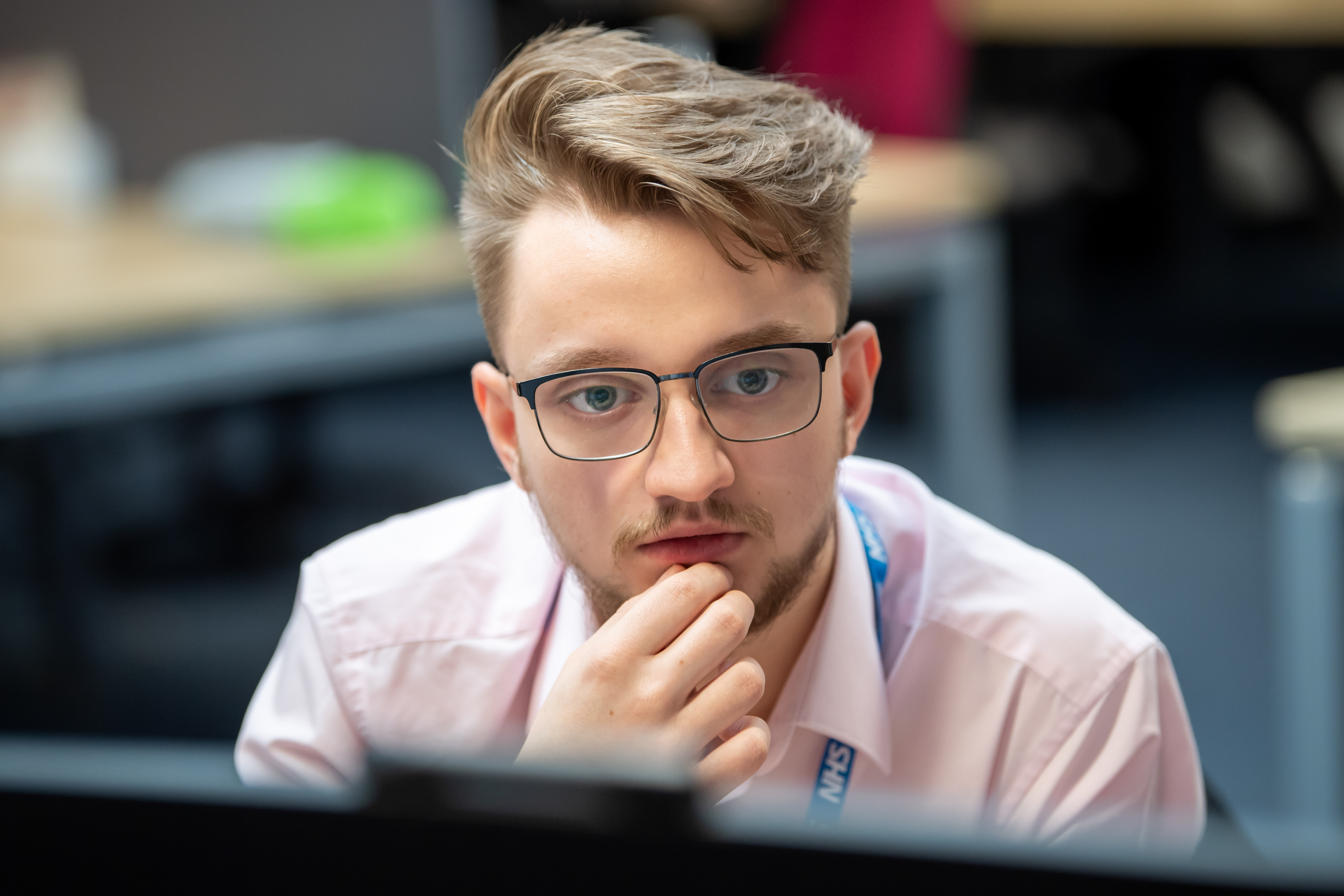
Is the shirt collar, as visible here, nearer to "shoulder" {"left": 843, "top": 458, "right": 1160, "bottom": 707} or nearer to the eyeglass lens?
"shoulder" {"left": 843, "top": 458, "right": 1160, "bottom": 707}

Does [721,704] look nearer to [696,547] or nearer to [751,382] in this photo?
[696,547]

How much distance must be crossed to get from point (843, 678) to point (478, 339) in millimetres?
1679

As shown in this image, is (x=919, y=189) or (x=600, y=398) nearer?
(x=600, y=398)

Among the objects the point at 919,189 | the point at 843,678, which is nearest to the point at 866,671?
the point at 843,678

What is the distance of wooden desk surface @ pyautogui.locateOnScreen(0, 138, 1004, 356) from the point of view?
2182 millimetres

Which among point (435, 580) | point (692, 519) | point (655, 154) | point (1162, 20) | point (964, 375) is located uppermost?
point (1162, 20)

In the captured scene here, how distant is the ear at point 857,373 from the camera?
3.16 ft

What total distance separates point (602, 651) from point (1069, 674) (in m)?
0.36

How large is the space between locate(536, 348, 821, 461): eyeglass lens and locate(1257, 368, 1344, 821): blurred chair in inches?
51.2

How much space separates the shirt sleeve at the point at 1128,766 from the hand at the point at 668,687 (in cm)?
24

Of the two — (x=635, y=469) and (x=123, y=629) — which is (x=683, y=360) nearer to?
(x=635, y=469)

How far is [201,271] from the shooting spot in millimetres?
2389

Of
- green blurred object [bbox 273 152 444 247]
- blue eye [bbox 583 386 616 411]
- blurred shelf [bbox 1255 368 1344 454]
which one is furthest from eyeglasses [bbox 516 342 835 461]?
green blurred object [bbox 273 152 444 247]

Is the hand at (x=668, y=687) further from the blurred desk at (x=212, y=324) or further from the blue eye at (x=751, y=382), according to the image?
the blurred desk at (x=212, y=324)
